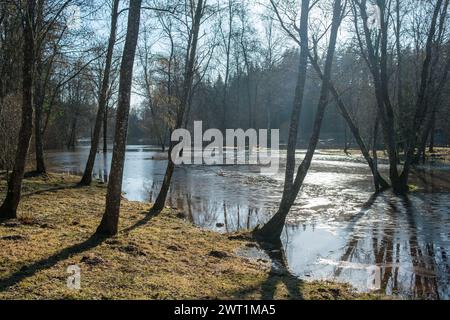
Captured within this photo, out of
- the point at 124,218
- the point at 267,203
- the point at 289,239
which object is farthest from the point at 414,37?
the point at 124,218

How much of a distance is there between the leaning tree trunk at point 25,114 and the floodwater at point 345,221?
4.70 m

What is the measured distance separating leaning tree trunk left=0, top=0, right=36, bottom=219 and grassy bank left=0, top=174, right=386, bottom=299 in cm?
39

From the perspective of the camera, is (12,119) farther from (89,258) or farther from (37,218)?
(89,258)

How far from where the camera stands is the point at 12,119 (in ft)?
41.5

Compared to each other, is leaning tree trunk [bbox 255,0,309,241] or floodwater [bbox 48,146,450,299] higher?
leaning tree trunk [bbox 255,0,309,241]

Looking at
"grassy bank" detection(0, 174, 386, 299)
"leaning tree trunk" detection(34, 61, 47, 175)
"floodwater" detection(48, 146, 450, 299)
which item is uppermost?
"leaning tree trunk" detection(34, 61, 47, 175)

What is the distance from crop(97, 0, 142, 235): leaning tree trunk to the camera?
780cm

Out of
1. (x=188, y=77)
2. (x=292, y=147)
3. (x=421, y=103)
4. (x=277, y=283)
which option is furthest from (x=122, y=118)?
(x=421, y=103)

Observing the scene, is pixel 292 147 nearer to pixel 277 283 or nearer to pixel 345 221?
pixel 345 221

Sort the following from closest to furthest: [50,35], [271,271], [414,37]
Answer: [271,271], [50,35], [414,37]

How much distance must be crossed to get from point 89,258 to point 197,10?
7582 mm

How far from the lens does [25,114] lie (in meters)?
8.52

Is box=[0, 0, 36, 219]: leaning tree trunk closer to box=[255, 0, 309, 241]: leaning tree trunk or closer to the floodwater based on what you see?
the floodwater

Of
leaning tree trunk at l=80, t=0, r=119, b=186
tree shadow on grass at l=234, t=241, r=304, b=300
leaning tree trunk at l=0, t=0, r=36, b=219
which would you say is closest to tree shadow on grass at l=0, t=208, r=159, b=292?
leaning tree trunk at l=0, t=0, r=36, b=219
